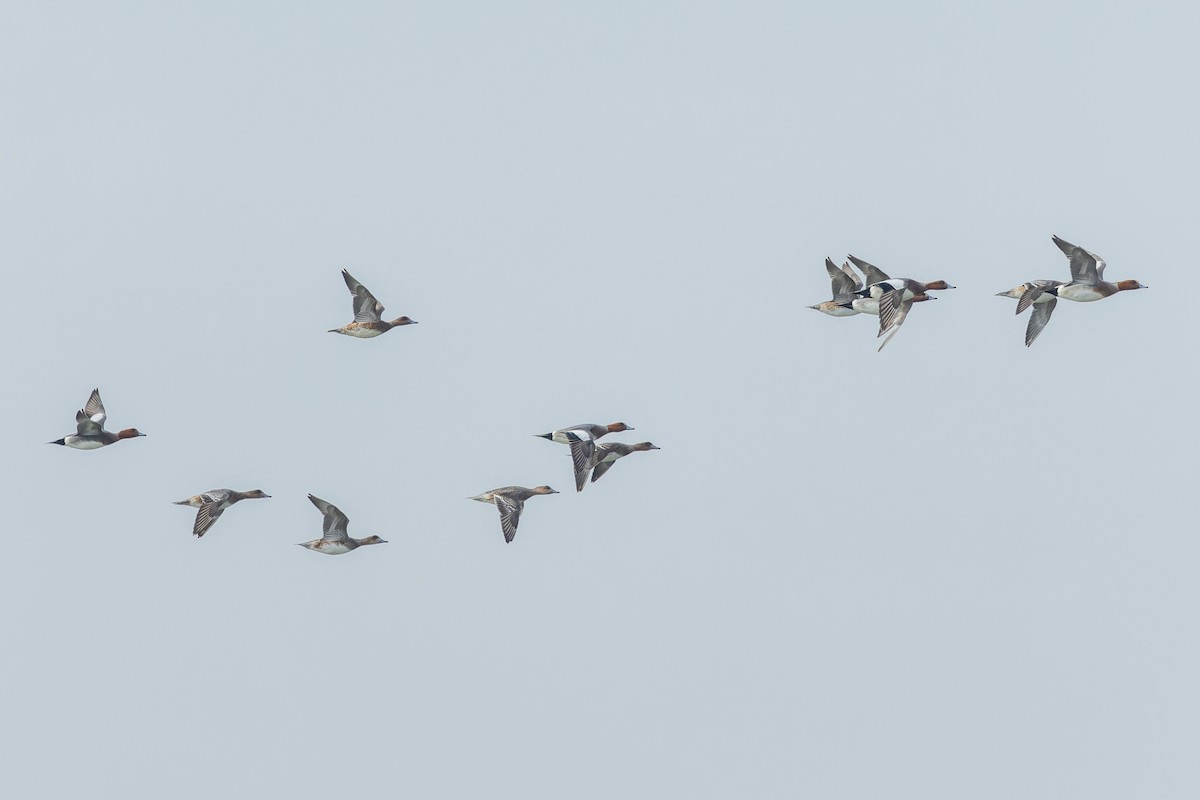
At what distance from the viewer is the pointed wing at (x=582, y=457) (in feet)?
318

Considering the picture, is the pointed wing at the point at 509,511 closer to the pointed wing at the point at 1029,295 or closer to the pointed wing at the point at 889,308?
the pointed wing at the point at 889,308

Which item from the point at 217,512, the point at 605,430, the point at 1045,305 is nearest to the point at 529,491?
the point at 605,430

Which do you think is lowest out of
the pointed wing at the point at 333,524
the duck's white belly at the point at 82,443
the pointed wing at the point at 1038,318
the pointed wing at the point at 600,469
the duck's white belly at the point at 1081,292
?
the pointed wing at the point at 333,524

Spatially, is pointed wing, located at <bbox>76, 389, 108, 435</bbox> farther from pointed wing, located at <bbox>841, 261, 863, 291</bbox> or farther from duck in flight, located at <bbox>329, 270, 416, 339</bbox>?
pointed wing, located at <bbox>841, 261, 863, 291</bbox>

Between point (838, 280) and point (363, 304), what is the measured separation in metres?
21.0

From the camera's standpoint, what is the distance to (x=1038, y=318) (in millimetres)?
100562

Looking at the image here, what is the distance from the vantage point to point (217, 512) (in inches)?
3962

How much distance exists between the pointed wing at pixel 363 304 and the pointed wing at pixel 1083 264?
92.6ft

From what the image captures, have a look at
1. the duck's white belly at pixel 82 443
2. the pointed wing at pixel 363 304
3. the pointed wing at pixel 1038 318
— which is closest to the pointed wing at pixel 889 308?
the pointed wing at pixel 1038 318

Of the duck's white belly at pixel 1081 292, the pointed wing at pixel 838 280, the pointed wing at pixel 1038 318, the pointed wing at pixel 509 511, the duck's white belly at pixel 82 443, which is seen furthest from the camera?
the pointed wing at pixel 838 280

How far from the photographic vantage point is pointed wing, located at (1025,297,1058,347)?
328 ft

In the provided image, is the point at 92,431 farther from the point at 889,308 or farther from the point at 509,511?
the point at 889,308

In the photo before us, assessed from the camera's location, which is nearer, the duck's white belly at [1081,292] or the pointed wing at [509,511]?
the duck's white belly at [1081,292]

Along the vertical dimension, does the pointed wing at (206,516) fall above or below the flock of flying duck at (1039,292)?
below
